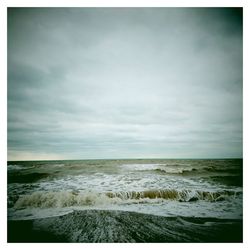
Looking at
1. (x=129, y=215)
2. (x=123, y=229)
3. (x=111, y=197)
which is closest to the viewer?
(x=123, y=229)

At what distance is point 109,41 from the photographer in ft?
16.3

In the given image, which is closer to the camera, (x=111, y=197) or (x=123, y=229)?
(x=123, y=229)

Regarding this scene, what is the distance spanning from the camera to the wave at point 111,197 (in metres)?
4.77

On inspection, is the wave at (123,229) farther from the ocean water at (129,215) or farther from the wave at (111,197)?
the wave at (111,197)

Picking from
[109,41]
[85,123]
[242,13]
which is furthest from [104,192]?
[242,13]

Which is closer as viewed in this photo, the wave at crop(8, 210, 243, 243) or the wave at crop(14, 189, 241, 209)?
the wave at crop(8, 210, 243, 243)

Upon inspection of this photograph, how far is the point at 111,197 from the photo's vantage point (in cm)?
518

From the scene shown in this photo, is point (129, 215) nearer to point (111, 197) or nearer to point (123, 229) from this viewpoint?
point (123, 229)

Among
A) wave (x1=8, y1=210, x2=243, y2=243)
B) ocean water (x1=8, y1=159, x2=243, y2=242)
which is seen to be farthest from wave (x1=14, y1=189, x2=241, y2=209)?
wave (x1=8, y1=210, x2=243, y2=243)

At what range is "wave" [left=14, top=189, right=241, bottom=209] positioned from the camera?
4766 millimetres

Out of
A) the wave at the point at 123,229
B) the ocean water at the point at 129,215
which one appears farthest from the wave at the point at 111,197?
the wave at the point at 123,229

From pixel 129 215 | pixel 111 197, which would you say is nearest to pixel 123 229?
pixel 129 215

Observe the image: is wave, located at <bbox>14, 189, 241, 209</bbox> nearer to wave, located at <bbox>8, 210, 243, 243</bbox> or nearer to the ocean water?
the ocean water

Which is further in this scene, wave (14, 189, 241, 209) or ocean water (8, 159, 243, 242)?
wave (14, 189, 241, 209)
